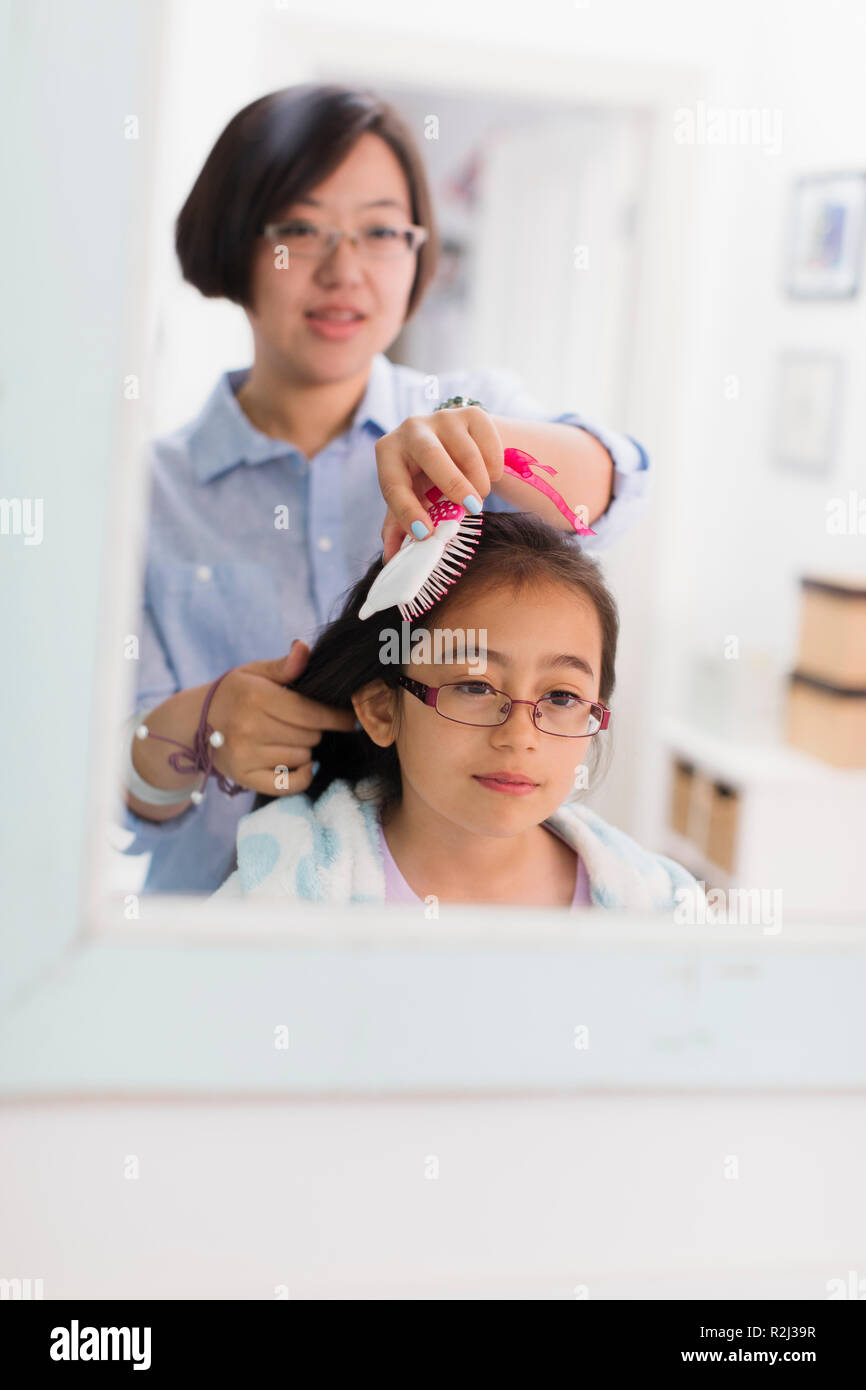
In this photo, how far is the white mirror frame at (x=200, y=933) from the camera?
0.70m

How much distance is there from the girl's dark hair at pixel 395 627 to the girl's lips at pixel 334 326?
0.16 metres

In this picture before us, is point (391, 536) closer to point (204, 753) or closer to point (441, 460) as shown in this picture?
point (441, 460)

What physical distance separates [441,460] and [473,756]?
0.62 ft

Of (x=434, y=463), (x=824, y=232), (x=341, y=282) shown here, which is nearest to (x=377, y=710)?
(x=434, y=463)

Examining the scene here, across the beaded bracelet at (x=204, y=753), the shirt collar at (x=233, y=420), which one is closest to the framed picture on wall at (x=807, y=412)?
→ the shirt collar at (x=233, y=420)

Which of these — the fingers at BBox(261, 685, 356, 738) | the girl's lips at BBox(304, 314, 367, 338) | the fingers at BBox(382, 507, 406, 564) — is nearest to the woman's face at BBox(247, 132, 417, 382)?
the girl's lips at BBox(304, 314, 367, 338)

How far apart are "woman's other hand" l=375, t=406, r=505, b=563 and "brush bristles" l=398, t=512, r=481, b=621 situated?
0.01m

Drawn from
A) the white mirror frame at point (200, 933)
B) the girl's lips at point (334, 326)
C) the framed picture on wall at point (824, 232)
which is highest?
the framed picture on wall at point (824, 232)

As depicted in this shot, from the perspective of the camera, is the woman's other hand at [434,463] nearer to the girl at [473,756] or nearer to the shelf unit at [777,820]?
the girl at [473,756]

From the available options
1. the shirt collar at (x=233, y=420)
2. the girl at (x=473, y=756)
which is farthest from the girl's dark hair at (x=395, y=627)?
the shirt collar at (x=233, y=420)

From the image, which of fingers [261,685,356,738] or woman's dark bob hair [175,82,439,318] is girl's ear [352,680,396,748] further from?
woman's dark bob hair [175,82,439,318]

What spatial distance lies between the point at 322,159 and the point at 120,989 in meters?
0.55

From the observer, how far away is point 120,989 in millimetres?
738

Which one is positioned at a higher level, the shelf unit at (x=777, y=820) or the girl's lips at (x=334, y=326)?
the girl's lips at (x=334, y=326)
